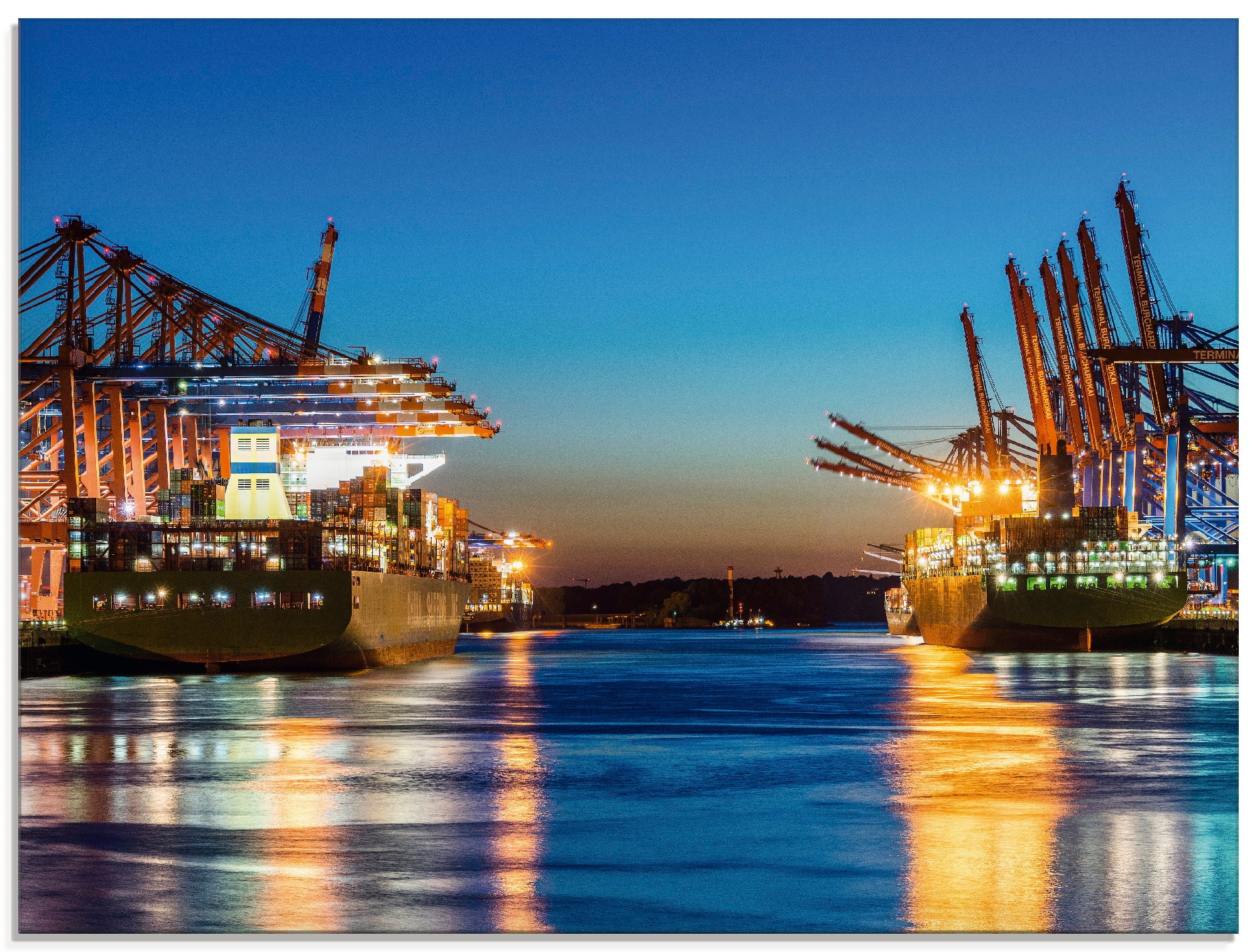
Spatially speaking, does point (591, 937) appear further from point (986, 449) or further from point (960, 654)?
point (986, 449)

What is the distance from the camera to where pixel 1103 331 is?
250 feet

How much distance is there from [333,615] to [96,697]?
11022mm

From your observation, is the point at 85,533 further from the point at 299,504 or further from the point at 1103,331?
the point at 1103,331

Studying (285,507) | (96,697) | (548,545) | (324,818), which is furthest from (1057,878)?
(548,545)

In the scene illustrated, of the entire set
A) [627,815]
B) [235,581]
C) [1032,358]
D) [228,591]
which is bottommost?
[627,815]

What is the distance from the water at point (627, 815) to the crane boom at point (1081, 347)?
145 ft

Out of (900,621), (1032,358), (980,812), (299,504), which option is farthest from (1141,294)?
(900,621)

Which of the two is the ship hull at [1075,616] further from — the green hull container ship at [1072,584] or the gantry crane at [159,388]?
the gantry crane at [159,388]

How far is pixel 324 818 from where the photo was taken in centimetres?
1573

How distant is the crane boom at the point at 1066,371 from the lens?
83.0 metres

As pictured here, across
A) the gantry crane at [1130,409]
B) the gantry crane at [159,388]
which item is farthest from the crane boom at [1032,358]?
the gantry crane at [159,388]

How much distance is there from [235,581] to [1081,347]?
50441mm

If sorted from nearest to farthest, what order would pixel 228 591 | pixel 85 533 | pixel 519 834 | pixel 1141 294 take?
pixel 519 834 < pixel 228 591 < pixel 85 533 < pixel 1141 294

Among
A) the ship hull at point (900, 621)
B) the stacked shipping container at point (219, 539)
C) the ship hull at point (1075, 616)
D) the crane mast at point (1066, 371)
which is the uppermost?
the crane mast at point (1066, 371)
